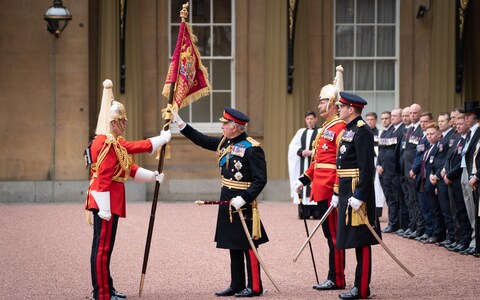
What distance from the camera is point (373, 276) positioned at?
A: 467 inches

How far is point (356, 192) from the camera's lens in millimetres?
10281

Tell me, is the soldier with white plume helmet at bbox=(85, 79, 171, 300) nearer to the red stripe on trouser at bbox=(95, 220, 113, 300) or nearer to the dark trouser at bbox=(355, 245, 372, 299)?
the red stripe on trouser at bbox=(95, 220, 113, 300)

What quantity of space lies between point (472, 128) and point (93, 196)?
5503 millimetres

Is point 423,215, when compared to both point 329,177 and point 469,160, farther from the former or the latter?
point 329,177

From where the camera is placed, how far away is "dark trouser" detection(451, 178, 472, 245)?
14.0 m

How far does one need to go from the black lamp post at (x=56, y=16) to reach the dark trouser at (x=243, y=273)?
962 centimetres

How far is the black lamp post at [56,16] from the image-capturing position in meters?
19.3

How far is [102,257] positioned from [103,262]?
0.04 metres

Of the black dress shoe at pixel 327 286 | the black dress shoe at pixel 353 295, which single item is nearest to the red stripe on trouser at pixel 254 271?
the black dress shoe at pixel 327 286

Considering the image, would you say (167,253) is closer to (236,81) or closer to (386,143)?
(386,143)

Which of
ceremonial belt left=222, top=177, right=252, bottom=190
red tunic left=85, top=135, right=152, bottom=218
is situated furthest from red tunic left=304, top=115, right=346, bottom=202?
red tunic left=85, top=135, right=152, bottom=218

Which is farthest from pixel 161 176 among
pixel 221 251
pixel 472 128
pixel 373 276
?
pixel 472 128

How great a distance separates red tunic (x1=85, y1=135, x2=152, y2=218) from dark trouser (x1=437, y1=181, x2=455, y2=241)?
5410mm

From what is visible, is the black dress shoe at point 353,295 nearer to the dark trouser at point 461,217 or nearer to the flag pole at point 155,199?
the flag pole at point 155,199
